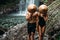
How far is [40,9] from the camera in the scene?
8.35ft

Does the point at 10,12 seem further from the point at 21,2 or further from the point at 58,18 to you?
the point at 58,18

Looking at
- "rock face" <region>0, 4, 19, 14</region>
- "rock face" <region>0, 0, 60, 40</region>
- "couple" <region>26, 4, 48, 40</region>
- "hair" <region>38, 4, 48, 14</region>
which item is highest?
"hair" <region>38, 4, 48, 14</region>

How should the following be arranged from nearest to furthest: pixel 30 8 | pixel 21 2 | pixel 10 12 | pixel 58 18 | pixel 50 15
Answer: pixel 30 8, pixel 58 18, pixel 50 15, pixel 10 12, pixel 21 2

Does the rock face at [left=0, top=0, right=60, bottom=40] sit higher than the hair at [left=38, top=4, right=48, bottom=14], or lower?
lower

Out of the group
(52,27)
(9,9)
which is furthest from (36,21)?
(9,9)

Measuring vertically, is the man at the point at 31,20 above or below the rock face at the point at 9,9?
above

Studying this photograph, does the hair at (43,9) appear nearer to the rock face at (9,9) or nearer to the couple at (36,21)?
the couple at (36,21)

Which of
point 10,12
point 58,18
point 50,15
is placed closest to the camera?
point 58,18

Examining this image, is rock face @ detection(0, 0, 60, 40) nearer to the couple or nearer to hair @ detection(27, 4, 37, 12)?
the couple

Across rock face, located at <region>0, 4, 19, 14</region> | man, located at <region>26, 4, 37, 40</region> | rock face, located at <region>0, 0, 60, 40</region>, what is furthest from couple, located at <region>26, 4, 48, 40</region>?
rock face, located at <region>0, 4, 19, 14</region>

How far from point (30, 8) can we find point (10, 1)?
42.7ft

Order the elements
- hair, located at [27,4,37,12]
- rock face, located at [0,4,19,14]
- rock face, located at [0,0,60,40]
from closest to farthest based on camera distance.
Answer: hair, located at [27,4,37,12] < rock face, located at [0,0,60,40] < rock face, located at [0,4,19,14]

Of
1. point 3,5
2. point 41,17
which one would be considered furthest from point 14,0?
point 41,17

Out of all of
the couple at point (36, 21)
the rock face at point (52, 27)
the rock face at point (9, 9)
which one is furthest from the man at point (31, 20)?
the rock face at point (9, 9)
